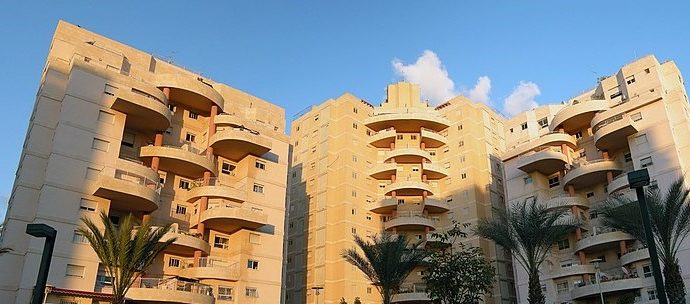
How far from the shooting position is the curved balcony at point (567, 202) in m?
47.8

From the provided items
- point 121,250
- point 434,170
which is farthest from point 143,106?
point 434,170

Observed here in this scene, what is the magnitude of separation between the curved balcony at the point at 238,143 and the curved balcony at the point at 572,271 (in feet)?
85.2

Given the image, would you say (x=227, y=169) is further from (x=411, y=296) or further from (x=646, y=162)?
(x=646, y=162)

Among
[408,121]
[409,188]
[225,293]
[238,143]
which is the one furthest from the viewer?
[408,121]

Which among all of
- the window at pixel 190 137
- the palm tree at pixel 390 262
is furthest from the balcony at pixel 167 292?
the window at pixel 190 137

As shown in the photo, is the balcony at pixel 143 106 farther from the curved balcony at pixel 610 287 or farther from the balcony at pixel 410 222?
the curved balcony at pixel 610 287

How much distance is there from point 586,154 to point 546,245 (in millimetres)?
20037

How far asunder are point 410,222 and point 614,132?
22578mm

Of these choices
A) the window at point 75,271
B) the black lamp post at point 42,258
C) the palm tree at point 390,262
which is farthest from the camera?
the palm tree at point 390,262

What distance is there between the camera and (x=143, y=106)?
40.0m

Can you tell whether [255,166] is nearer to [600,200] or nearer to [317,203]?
[317,203]

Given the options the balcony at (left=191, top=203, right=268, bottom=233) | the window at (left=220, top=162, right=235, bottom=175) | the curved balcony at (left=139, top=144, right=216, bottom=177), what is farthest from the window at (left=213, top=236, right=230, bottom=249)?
the window at (left=220, top=162, right=235, bottom=175)

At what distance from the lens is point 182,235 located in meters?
39.2

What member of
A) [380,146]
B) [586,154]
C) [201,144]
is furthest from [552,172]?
[201,144]
